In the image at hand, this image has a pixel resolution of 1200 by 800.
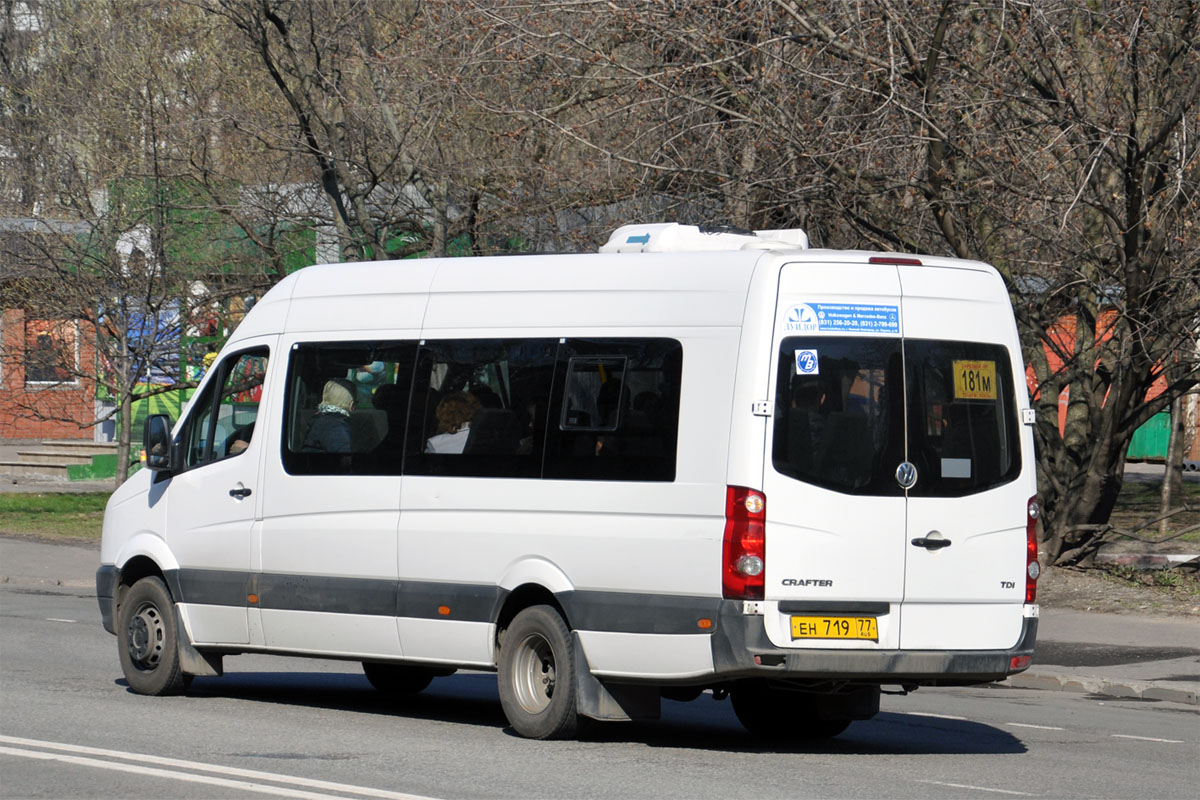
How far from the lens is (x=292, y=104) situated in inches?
891

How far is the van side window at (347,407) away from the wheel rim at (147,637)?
58.2 inches

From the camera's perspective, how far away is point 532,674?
30.8 feet

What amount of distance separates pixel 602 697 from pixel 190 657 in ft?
10.5

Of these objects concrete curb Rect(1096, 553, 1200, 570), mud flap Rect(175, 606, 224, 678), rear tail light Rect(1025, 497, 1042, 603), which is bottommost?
mud flap Rect(175, 606, 224, 678)

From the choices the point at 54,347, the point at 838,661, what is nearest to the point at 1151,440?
the point at 54,347

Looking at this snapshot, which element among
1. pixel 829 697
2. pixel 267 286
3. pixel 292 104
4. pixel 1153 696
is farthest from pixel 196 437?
pixel 267 286

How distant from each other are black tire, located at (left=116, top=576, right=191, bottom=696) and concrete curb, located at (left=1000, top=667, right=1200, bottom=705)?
591cm

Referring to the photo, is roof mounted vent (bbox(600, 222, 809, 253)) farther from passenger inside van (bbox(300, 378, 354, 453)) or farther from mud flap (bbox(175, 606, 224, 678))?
mud flap (bbox(175, 606, 224, 678))

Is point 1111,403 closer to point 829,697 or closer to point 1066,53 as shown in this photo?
point 1066,53

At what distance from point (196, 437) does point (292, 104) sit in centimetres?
1211

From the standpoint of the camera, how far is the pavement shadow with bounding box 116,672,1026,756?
9.59 m

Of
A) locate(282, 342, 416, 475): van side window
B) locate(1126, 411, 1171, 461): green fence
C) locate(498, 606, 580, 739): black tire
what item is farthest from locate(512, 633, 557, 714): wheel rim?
locate(1126, 411, 1171, 461): green fence

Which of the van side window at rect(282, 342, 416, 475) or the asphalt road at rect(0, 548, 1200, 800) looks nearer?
the asphalt road at rect(0, 548, 1200, 800)

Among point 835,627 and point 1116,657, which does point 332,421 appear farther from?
point 1116,657
